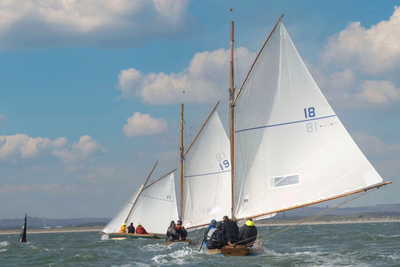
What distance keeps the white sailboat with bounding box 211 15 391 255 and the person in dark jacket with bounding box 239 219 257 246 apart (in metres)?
0.51

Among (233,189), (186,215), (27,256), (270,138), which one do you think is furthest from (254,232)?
(186,215)

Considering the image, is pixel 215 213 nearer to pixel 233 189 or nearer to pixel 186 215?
pixel 186 215

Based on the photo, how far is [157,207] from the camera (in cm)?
6325

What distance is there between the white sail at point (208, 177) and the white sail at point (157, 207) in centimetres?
702

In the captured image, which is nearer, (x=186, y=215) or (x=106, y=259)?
(x=106, y=259)

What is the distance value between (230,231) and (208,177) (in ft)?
69.3

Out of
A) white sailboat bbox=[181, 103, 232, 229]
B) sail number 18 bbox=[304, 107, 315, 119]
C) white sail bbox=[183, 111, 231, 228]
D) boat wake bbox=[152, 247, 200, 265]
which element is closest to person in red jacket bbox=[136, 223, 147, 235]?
white sailboat bbox=[181, 103, 232, 229]

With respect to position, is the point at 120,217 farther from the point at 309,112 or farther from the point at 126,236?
the point at 309,112

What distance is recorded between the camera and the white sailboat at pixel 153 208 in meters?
61.8

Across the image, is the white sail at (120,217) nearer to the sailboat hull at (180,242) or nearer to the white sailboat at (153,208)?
the white sailboat at (153,208)

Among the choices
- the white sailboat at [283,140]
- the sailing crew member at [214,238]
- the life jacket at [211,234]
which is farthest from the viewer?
the life jacket at [211,234]

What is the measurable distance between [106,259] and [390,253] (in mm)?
18157

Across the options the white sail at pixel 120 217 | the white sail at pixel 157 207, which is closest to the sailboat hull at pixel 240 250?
the white sail at pixel 157 207

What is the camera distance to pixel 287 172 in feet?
101
